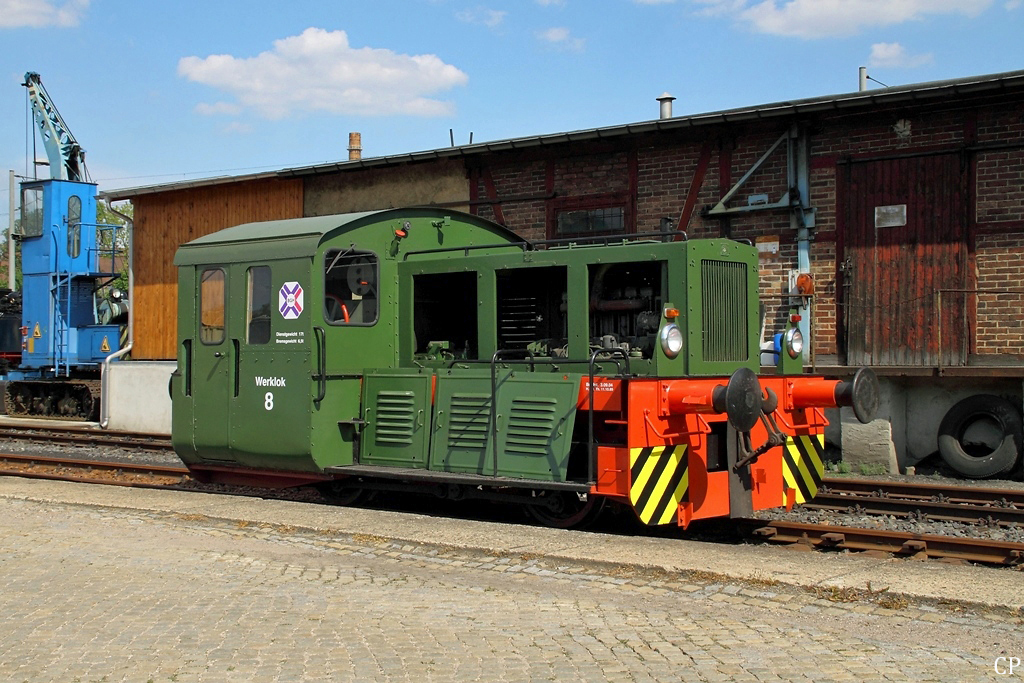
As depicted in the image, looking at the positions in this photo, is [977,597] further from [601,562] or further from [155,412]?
[155,412]

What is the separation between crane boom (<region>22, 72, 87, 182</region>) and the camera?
23.3 metres

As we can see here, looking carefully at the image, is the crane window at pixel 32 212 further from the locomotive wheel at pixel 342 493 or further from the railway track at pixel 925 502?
the railway track at pixel 925 502

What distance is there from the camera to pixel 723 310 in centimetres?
782

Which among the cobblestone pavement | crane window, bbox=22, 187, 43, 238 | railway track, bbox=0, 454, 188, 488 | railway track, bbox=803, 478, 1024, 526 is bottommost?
railway track, bbox=0, 454, 188, 488

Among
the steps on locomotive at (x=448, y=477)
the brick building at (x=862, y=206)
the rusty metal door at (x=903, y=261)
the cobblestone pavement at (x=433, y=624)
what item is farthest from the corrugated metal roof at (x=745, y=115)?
the cobblestone pavement at (x=433, y=624)

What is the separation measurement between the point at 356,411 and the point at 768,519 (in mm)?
3638

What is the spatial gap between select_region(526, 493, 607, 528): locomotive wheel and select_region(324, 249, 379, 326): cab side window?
2261 millimetres

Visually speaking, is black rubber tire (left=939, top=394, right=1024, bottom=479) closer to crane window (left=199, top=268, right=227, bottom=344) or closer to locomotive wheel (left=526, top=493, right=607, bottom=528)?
locomotive wheel (left=526, top=493, right=607, bottom=528)

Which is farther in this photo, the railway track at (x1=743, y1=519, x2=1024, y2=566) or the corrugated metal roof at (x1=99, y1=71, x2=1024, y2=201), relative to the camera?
the corrugated metal roof at (x1=99, y1=71, x2=1024, y2=201)

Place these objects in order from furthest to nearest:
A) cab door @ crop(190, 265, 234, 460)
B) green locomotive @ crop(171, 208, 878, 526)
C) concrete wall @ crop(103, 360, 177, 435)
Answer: concrete wall @ crop(103, 360, 177, 435) < cab door @ crop(190, 265, 234, 460) < green locomotive @ crop(171, 208, 878, 526)

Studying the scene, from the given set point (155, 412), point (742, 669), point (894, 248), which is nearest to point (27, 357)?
point (155, 412)

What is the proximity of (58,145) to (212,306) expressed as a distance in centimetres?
1682

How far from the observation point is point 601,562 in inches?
247

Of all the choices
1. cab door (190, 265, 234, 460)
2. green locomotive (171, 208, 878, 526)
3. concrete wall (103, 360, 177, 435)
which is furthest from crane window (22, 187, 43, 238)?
cab door (190, 265, 234, 460)
